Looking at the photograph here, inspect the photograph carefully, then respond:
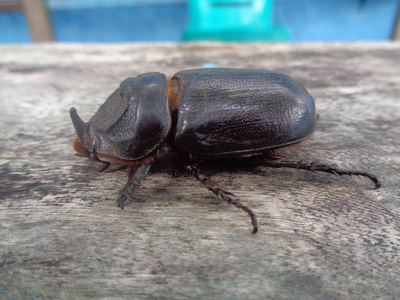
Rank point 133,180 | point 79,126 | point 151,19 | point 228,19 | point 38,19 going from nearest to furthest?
point 133,180 → point 79,126 → point 228,19 → point 38,19 → point 151,19

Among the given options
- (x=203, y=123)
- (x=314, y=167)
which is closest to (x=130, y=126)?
(x=203, y=123)

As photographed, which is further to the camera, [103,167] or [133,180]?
[103,167]

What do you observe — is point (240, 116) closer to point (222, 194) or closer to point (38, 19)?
point (222, 194)

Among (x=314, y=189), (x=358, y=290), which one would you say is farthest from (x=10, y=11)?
(x=358, y=290)

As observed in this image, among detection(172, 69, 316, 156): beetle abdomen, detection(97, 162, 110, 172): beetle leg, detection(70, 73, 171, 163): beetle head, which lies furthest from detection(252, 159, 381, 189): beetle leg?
detection(97, 162, 110, 172): beetle leg

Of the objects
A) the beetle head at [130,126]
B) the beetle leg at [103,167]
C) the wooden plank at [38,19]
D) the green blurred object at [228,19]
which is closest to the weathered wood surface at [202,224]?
the beetle leg at [103,167]

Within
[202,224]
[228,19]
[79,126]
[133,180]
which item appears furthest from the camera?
[228,19]

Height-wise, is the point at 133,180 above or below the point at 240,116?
below
